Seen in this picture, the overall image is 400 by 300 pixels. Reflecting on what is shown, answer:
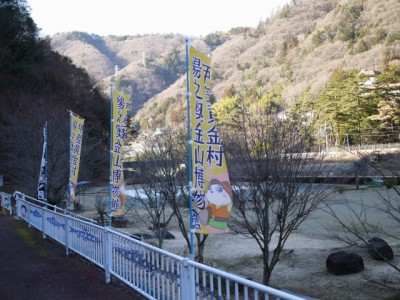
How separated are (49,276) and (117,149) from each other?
3.16 m

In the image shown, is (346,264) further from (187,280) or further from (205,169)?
(187,280)

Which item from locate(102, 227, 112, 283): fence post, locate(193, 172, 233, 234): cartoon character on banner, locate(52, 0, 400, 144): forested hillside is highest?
locate(52, 0, 400, 144): forested hillside

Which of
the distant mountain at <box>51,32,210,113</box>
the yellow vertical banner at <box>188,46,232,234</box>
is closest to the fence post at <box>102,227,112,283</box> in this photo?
the yellow vertical banner at <box>188,46,232,234</box>

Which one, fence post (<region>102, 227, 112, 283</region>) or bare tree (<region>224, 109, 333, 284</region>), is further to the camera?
bare tree (<region>224, 109, 333, 284</region>)

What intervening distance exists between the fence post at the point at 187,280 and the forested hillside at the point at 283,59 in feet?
152

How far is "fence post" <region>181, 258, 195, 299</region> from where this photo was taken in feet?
13.7

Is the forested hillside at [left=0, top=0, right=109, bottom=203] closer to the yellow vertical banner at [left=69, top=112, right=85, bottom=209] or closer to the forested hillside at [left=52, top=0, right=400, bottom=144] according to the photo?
the yellow vertical banner at [left=69, top=112, right=85, bottom=209]

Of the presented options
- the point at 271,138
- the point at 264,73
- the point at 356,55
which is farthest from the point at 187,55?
the point at 264,73

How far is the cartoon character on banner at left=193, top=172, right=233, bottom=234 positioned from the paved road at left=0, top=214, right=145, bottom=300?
1.65 meters

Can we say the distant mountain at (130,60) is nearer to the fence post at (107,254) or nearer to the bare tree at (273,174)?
the bare tree at (273,174)

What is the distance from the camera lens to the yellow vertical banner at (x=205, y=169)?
5.11 meters

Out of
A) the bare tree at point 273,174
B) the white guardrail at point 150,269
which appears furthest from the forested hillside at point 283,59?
the white guardrail at point 150,269

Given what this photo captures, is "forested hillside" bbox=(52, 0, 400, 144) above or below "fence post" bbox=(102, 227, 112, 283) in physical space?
above

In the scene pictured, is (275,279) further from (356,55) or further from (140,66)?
(140,66)
